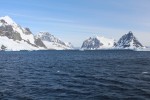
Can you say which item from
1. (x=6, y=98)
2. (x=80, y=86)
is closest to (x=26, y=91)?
(x=6, y=98)

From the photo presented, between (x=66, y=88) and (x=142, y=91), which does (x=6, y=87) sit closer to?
(x=66, y=88)

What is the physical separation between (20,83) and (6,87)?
515 centimetres

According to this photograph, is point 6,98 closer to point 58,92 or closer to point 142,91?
point 58,92

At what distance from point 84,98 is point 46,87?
11426 millimetres

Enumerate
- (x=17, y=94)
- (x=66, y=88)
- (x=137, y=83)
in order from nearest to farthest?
(x=17, y=94), (x=66, y=88), (x=137, y=83)

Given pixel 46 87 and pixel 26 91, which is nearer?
pixel 26 91

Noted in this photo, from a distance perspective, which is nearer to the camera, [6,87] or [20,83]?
[6,87]

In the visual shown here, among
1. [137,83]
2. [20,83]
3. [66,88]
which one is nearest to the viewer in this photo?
[66,88]

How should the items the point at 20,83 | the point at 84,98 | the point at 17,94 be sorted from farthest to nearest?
the point at 20,83, the point at 17,94, the point at 84,98

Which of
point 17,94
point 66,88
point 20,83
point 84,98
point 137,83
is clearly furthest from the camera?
point 20,83

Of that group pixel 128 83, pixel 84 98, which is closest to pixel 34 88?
pixel 84 98

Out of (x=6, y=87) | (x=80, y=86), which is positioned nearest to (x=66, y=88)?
(x=80, y=86)

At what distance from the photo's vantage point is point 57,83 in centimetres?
5538

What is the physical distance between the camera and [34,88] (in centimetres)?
5006
